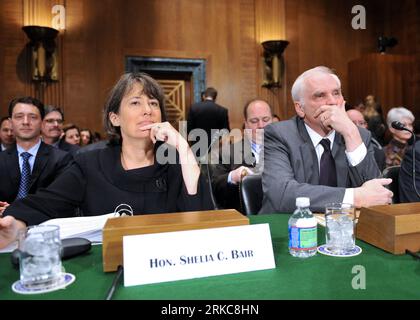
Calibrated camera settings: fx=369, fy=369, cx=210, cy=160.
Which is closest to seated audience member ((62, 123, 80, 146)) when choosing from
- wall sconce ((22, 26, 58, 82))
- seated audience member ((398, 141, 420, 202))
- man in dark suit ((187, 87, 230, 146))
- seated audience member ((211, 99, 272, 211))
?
wall sconce ((22, 26, 58, 82))

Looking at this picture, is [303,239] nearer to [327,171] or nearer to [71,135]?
[327,171]

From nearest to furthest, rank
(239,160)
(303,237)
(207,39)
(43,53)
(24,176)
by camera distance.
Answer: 1. (303,237)
2. (24,176)
3. (239,160)
4. (43,53)
5. (207,39)

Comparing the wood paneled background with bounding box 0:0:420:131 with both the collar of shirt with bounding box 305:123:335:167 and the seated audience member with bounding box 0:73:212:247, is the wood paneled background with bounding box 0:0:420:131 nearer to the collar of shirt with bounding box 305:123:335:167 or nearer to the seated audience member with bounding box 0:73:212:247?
the seated audience member with bounding box 0:73:212:247

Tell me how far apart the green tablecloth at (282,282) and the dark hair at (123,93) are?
2.72 feet

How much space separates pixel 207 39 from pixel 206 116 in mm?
1698

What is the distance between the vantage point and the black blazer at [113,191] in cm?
152

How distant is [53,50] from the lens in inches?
211

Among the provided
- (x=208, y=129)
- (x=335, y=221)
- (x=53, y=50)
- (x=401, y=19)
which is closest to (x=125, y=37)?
(x=53, y=50)

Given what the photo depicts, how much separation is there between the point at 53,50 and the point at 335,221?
5322 mm

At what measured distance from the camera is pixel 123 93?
1.67 metres

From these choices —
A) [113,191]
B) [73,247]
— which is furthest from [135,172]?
[73,247]

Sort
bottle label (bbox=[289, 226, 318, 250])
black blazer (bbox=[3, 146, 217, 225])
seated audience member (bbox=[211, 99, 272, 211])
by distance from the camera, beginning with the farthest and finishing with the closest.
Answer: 1. seated audience member (bbox=[211, 99, 272, 211])
2. black blazer (bbox=[3, 146, 217, 225])
3. bottle label (bbox=[289, 226, 318, 250])

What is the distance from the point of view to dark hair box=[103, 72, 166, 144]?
5.47ft
